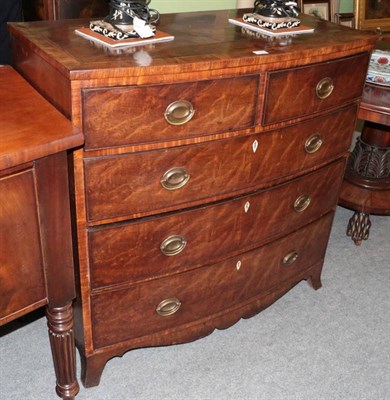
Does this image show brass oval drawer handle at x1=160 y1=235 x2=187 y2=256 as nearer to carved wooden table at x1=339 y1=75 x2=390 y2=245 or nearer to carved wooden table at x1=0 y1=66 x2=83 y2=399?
carved wooden table at x1=0 y1=66 x2=83 y2=399

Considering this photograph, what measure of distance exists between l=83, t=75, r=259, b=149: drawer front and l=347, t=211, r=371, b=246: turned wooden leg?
1259 mm

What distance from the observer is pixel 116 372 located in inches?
73.4

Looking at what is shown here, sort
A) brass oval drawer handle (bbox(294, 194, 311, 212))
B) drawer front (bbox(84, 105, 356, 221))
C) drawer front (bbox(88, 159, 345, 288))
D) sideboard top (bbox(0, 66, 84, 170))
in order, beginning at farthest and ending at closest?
brass oval drawer handle (bbox(294, 194, 311, 212)) < drawer front (bbox(88, 159, 345, 288)) < drawer front (bbox(84, 105, 356, 221)) < sideboard top (bbox(0, 66, 84, 170))

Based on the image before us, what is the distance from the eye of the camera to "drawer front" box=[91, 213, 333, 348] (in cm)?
165

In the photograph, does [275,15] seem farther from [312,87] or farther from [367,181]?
[367,181]

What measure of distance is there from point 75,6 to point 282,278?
3.91 ft

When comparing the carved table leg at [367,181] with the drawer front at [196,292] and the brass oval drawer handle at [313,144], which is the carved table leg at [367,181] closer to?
the drawer front at [196,292]

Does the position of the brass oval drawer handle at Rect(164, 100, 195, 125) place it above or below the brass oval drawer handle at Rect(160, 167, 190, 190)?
above

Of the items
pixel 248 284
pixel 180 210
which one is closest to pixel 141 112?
pixel 180 210

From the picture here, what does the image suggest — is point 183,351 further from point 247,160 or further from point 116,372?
point 247,160

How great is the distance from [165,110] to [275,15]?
547 mm

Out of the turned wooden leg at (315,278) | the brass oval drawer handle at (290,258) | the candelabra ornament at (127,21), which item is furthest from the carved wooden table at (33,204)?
the turned wooden leg at (315,278)

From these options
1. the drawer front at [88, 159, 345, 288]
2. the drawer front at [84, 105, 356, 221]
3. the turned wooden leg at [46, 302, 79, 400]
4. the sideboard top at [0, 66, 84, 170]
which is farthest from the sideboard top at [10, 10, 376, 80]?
the turned wooden leg at [46, 302, 79, 400]

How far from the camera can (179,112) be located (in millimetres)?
1401
